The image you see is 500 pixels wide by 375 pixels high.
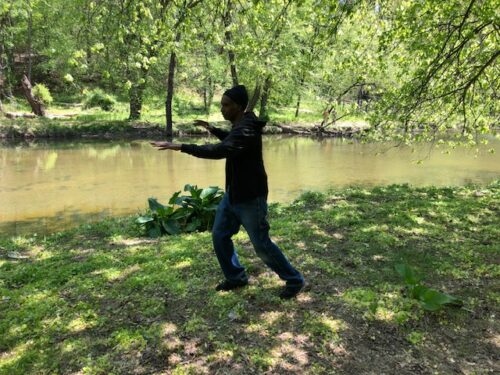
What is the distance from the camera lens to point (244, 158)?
12.5ft

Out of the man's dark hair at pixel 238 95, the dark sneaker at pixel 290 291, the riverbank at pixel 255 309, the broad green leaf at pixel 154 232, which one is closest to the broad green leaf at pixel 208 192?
the broad green leaf at pixel 154 232

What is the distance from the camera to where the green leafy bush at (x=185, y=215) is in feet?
24.4

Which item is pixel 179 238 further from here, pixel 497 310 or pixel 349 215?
pixel 497 310

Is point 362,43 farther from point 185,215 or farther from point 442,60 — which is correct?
point 185,215

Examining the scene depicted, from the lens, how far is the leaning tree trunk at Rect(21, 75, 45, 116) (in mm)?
27047

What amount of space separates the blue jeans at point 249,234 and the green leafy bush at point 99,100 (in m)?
30.0

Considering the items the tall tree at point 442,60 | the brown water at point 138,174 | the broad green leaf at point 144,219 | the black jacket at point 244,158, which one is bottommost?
the brown water at point 138,174

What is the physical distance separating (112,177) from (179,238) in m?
9.42

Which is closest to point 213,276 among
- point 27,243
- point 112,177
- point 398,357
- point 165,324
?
point 165,324

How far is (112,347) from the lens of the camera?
11.7ft

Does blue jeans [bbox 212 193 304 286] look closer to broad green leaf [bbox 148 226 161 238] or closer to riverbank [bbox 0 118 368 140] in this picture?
broad green leaf [bbox 148 226 161 238]

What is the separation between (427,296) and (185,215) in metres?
4.61

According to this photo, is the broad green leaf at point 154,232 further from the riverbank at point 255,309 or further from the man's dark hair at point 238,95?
the man's dark hair at point 238,95

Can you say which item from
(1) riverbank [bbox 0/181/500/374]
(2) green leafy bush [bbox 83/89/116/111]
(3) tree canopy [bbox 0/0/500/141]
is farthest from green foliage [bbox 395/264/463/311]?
(2) green leafy bush [bbox 83/89/116/111]
